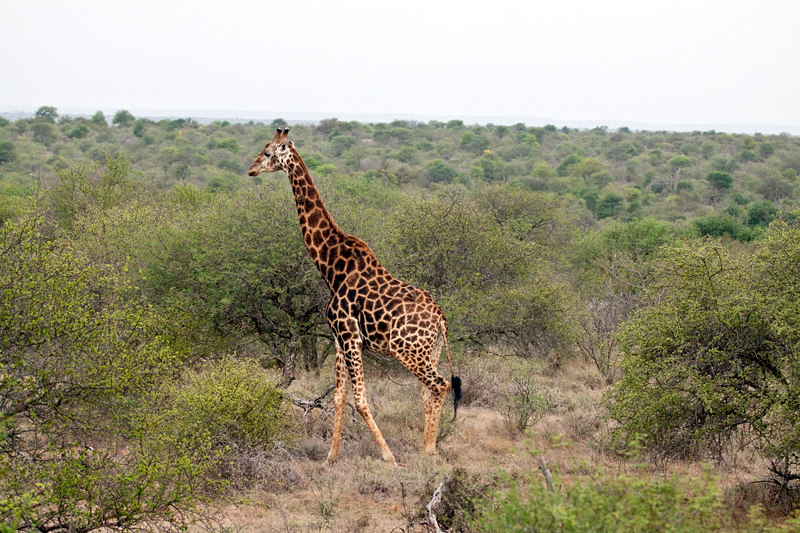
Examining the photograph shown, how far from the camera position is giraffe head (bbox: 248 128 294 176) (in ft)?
28.8

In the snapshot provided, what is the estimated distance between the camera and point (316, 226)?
8820mm

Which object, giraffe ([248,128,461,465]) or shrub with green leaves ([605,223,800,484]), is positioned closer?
shrub with green leaves ([605,223,800,484])

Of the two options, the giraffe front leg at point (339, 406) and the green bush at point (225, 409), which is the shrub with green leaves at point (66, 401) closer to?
the green bush at point (225, 409)

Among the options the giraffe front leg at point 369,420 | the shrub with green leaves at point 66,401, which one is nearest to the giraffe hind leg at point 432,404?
the giraffe front leg at point 369,420

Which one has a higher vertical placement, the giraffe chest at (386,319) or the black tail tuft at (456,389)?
the giraffe chest at (386,319)

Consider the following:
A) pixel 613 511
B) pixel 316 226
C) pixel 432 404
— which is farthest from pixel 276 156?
pixel 613 511

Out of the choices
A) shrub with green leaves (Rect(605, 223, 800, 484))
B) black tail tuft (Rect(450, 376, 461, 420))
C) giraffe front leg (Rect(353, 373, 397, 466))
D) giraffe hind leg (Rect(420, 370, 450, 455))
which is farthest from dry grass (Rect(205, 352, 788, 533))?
black tail tuft (Rect(450, 376, 461, 420))

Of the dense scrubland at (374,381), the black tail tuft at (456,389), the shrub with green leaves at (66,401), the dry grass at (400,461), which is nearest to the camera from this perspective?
the shrub with green leaves at (66,401)

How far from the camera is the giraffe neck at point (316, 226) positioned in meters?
8.76

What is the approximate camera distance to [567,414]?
35.4ft

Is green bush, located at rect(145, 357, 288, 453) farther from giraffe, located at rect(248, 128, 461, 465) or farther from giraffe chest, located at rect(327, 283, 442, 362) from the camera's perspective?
giraffe chest, located at rect(327, 283, 442, 362)

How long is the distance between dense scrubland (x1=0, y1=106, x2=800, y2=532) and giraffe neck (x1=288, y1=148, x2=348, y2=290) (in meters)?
1.47

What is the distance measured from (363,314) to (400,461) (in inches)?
75.4

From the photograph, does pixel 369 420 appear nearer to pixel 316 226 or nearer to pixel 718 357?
pixel 316 226
